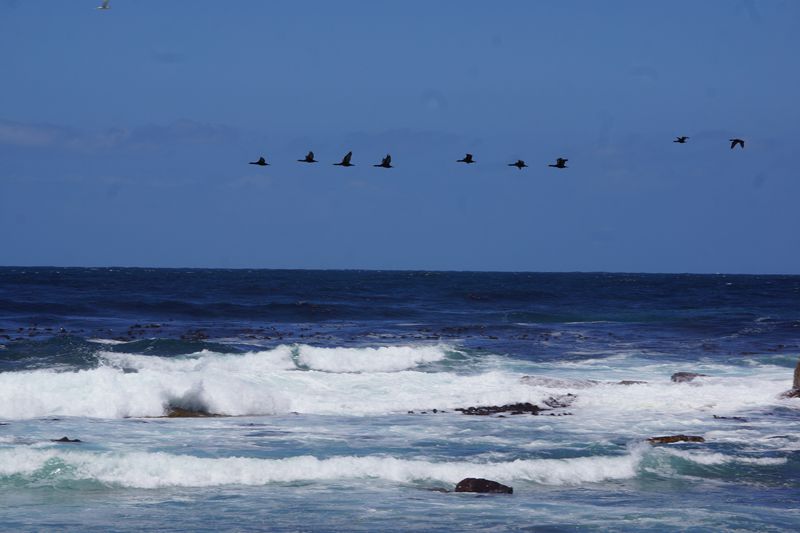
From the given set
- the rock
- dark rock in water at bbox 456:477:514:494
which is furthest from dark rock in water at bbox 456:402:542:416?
dark rock in water at bbox 456:477:514:494

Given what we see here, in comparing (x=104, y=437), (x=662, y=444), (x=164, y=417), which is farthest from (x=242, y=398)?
(x=662, y=444)

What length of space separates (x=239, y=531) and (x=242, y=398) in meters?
11.1

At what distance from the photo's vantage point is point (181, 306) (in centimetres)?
5706

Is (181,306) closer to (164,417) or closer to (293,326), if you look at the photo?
(293,326)

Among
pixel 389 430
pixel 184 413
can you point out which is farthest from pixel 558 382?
pixel 184 413

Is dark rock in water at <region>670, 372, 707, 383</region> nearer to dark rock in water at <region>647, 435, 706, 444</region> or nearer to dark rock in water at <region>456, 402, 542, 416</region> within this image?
dark rock in water at <region>456, 402, 542, 416</region>

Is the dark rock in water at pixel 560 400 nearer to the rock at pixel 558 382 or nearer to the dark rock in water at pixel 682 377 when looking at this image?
the rock at pixel 558 382

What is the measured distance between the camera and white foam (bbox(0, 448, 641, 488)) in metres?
17.5

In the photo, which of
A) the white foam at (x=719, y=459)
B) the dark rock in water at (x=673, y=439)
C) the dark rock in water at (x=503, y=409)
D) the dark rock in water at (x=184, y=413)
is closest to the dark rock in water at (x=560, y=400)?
the dark rock in water at (x=503, y=409)

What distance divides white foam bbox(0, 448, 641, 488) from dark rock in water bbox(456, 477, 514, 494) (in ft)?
2.59

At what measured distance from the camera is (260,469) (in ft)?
58.7

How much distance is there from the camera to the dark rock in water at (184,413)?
24.2 m

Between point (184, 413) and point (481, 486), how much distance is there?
9805 millimetres

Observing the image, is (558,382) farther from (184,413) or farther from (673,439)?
(184,413)
